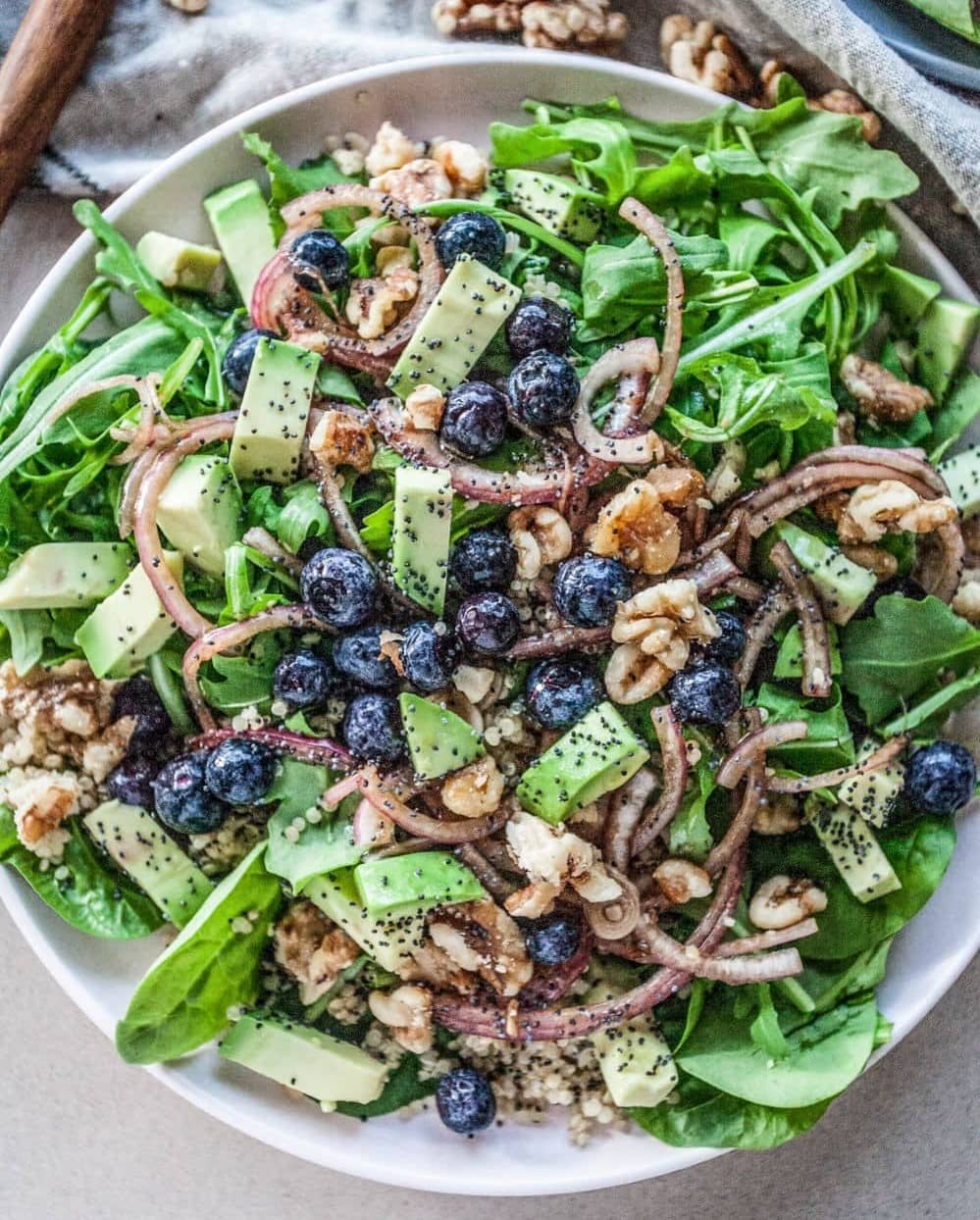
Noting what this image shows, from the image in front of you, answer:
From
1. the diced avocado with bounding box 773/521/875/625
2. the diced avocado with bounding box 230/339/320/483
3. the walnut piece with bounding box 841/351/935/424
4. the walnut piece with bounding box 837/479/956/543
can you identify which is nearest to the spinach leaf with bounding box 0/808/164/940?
the diced avocado with bounding box 230/339/320/483

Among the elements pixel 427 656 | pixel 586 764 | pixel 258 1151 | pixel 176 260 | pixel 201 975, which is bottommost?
pixel 258 1151

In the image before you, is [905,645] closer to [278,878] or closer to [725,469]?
[725,469]

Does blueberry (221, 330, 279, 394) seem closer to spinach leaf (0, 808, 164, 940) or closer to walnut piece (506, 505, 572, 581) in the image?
walnut piece (506, 505, 572, 581)

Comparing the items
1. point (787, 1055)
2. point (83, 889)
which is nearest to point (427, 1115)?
point (787, 1055)

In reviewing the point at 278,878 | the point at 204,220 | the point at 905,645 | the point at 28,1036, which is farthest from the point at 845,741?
the point at 28,1036

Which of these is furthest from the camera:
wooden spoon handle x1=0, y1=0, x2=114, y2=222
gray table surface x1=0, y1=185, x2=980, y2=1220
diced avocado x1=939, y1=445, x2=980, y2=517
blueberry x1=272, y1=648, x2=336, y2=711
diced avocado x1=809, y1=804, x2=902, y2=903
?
gray table surface x1=0, y1=185, x2=980, y2=1220

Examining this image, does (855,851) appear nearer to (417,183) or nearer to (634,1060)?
(634,1060)

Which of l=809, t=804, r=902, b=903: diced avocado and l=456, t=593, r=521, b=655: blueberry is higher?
l=456, t=593, r=521, b=655: blueberry
